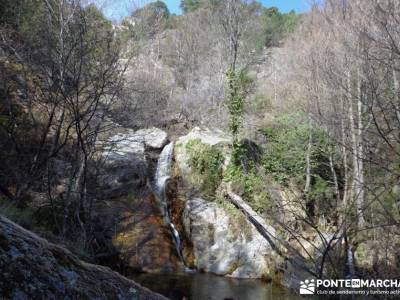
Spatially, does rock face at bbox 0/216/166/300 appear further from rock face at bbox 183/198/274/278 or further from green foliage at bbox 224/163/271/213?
green foliage at bbox 224/163/271/213

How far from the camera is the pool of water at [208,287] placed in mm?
8375

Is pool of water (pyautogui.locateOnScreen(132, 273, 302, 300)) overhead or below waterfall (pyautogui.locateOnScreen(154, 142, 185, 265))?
below

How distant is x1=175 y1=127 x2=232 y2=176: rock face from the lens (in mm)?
13484

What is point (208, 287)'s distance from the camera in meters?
9.07

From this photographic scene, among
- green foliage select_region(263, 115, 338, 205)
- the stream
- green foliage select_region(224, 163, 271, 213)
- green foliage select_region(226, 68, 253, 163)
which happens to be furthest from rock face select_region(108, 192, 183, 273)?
green foliage select_region(263, 115, 338, 205)

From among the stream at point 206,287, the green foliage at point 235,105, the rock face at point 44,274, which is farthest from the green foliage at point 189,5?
the rock face at point 44,274

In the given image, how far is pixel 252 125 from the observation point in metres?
15.2

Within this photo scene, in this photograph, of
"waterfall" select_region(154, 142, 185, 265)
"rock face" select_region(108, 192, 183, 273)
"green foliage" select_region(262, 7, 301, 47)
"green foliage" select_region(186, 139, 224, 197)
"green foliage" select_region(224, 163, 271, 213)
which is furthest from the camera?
"green foliage" select_region(262, 7, 301, 47)

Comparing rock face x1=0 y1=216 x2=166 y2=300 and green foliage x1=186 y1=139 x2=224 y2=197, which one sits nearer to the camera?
rock face x1=0 y1=216 x2=166 y2=300

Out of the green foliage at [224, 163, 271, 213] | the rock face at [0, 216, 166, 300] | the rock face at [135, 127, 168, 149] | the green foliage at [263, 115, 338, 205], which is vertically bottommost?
the rock face at [0, 216, 166, 300]

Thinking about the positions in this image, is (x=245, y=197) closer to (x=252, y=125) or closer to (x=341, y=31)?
(x=252, y=125)

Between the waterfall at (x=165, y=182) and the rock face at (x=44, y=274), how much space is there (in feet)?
32.0

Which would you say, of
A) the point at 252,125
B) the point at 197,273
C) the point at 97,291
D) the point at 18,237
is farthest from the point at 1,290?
the point at 252,125

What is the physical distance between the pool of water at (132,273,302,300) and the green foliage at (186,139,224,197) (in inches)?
133
